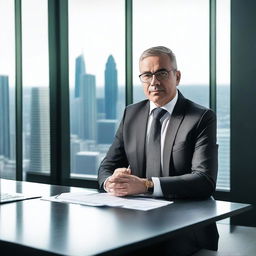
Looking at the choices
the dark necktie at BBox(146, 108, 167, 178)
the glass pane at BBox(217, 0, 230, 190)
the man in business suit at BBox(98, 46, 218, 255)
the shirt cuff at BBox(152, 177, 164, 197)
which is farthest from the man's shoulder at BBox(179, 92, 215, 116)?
the glass pane at BBox(217, 0, 230, 190)

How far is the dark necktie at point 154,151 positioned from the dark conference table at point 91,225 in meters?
0.46

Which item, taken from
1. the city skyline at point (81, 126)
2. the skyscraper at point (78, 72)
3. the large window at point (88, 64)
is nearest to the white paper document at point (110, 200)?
the large window at point (88, 64)

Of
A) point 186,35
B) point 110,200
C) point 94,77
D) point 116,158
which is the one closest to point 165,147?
point 116,158

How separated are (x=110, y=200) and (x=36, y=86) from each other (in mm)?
3354

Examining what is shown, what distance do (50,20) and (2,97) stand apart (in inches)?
36.7

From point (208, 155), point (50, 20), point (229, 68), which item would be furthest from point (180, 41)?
point (208, 155)

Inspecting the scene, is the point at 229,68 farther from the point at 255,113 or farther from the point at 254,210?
the point at 254,210

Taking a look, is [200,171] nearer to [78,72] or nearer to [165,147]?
[165,147]

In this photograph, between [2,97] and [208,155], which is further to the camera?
[2,97]

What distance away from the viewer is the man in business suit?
6.77 ft

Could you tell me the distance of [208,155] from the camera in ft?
7.43

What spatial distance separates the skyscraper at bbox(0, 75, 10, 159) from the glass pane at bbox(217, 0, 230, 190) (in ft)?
7.32

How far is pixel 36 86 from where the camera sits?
16.9 feet

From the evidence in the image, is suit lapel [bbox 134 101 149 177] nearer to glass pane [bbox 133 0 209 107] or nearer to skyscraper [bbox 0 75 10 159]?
glass pane [bbox 133 0 209 107]
